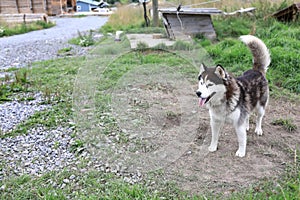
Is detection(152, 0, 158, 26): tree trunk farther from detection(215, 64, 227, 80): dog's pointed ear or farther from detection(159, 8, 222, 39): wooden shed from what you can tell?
detection(215, 64, 227, 80): dog's pointed ear

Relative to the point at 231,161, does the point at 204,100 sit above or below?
→ above

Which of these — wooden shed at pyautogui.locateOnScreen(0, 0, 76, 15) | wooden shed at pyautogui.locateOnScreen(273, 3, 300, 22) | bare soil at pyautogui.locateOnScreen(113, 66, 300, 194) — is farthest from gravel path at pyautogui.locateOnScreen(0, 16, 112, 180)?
wooden shed at pyautogui.locateOnScreen(0, 0, 76, 15)

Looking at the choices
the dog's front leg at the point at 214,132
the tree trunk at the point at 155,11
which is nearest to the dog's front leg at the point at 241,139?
the dog's front leg at the point at 214,132

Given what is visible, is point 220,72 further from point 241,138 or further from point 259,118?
point 259,118

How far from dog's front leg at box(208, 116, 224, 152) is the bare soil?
64 millimetres

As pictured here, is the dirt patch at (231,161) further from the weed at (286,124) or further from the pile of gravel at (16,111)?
the pile of gravel at (16,111)

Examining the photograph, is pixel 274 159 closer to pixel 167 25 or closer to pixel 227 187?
pixel 227 187

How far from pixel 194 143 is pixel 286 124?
3.69ft

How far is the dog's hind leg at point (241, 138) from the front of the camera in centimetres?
261

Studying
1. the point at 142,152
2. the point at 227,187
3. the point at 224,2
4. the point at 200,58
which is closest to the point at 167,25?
the point at 200,58

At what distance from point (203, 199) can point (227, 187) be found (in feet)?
0.86

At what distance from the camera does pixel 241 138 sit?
2.64m

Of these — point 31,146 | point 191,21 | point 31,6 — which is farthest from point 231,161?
point 31,6

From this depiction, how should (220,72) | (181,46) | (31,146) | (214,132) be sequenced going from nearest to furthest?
1. (220,72)
2. (214,132)
3. (31,146)
4. (181,46)
